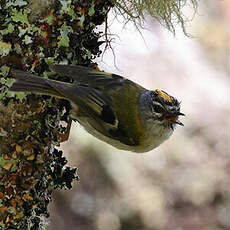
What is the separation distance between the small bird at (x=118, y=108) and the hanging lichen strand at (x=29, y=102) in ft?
0.29

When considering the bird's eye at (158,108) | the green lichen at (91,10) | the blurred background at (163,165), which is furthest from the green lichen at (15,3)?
the blurred background at (163,165)

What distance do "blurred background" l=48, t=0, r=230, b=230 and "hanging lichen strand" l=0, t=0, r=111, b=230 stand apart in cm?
260

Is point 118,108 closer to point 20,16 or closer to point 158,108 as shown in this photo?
point 158,108

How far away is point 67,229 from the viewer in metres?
5.19

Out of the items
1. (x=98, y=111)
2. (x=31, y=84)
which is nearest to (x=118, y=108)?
(x=98, y=111)

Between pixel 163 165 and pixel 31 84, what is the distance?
341cm

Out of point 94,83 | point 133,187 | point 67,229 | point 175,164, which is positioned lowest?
point 94,83

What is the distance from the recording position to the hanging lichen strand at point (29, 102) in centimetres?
221

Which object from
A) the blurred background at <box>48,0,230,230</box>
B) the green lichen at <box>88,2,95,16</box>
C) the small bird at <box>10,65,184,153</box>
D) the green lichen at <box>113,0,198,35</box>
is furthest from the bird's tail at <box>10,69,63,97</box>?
the blurred background at <box>48,0,230,230</box>

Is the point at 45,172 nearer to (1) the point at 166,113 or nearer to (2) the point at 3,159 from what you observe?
(2) the point at 3,159

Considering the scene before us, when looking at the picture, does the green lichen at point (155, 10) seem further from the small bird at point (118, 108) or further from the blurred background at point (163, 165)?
the blurred background at point (163, 165)

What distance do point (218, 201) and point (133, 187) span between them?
2.66ft

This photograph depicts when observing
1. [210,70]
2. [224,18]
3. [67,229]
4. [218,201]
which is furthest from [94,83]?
[224,18]

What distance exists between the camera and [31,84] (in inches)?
86.6
